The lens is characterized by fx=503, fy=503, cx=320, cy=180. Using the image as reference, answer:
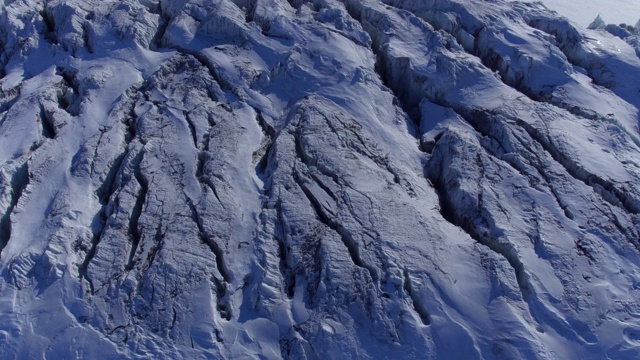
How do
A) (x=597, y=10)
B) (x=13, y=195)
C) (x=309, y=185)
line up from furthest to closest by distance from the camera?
1. (x=597, y=10)
2. (x=309, y=185)
3. (x=13, y=195)

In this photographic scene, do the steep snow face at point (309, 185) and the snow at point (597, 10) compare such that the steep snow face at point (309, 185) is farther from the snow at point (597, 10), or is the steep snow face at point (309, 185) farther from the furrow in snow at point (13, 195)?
the snow at point (597, 10)

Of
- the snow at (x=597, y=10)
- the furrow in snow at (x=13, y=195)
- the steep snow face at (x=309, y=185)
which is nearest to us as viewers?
the steep snow face at (x=309, y=185)

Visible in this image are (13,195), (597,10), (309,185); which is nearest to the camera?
(13,195)

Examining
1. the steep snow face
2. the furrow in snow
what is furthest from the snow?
the furrow in snow

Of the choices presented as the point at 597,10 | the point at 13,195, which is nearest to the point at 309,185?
the point at 13,195

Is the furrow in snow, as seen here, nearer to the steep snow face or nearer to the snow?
the steep snow face

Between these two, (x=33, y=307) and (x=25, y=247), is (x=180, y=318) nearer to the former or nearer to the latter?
(x=33, y=307)

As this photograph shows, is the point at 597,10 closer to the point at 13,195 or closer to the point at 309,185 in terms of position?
the point at 309,185

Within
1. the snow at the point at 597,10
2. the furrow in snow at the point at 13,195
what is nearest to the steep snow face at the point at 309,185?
the furrow in snow at the point at 13,195
